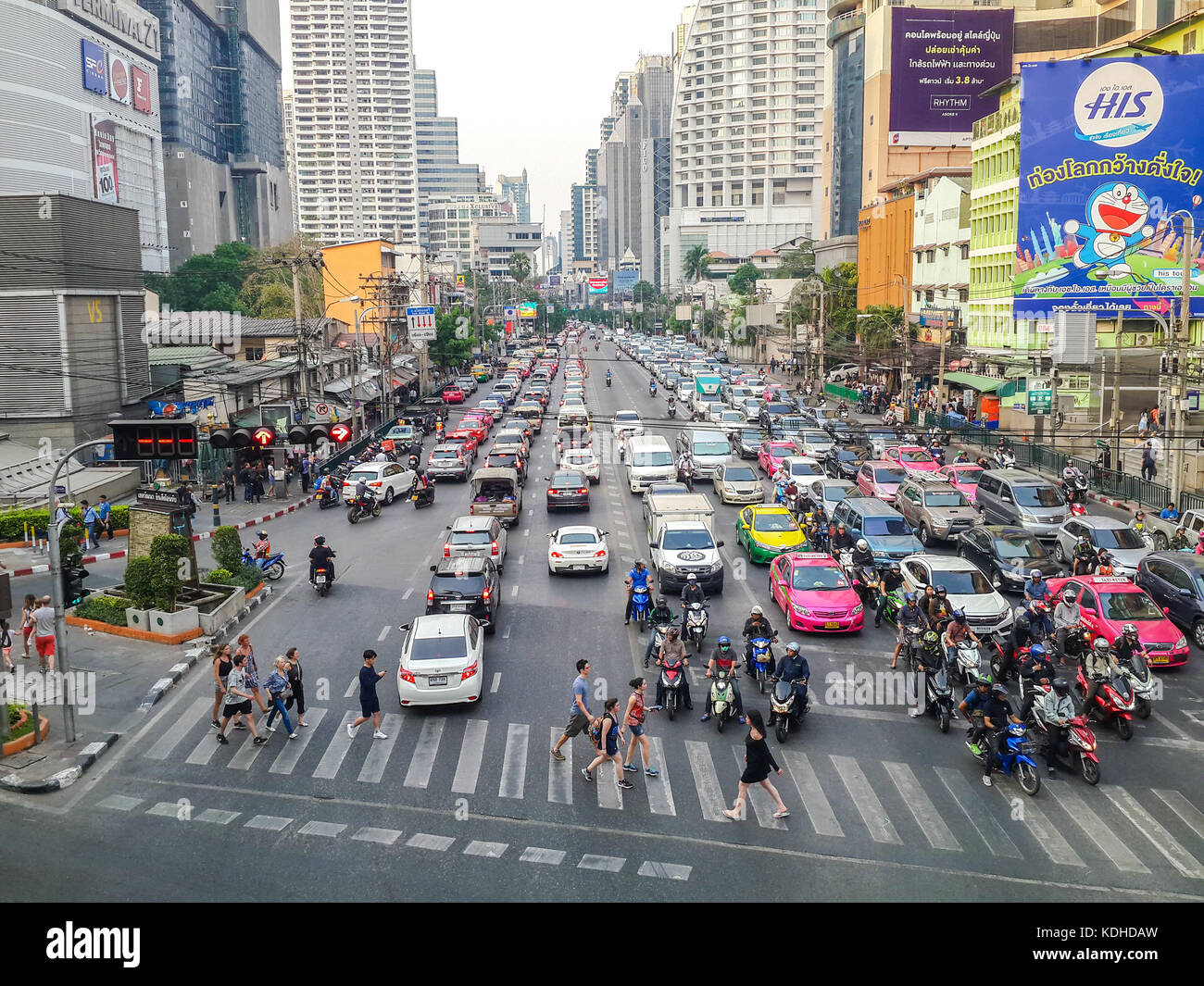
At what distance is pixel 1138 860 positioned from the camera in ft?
42.0

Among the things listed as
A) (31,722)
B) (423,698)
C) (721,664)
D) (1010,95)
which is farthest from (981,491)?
(1010,95)

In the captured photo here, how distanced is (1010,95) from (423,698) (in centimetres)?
5010

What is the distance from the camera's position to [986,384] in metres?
54.2

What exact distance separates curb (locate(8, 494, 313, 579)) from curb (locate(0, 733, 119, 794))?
845cm

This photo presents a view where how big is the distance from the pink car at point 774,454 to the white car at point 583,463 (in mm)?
6666

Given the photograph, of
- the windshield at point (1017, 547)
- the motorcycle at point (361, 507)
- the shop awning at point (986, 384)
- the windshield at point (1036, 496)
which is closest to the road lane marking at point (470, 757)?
the windshield at point (1017, 547)

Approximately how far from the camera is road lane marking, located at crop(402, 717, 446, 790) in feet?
50.9

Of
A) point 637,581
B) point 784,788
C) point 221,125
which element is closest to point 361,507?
point 637,581

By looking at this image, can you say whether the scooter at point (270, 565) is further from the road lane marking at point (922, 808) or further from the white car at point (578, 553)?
the road lane marking at point (922, 808)

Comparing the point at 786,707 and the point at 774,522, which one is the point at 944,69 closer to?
the point at 774,522

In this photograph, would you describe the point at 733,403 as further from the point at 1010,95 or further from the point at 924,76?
the point at 924,76

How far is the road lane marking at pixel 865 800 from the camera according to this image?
13.5m

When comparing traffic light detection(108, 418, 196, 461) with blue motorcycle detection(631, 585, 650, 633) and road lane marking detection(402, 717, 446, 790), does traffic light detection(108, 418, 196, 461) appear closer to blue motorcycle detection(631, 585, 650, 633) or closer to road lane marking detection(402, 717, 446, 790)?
road lane marking detection(402, 717, 446, 790)

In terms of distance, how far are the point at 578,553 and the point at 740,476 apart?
37.2ft
